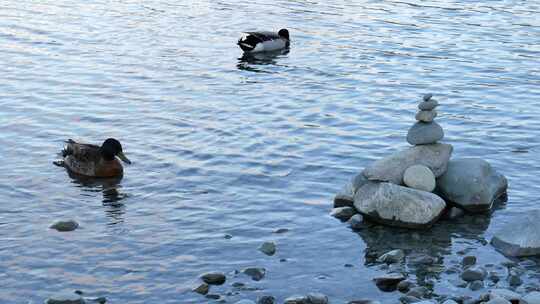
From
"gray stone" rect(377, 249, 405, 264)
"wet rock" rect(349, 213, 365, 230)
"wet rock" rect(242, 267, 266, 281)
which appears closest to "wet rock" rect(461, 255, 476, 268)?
"gray stone" rect(377, 249, 405, 264)

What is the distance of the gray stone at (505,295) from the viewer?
38.3 feet

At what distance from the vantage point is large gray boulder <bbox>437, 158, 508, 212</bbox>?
15.1 metres

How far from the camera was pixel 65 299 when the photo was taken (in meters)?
11.7

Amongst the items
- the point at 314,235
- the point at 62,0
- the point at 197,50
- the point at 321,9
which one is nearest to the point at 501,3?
the point at 321,9

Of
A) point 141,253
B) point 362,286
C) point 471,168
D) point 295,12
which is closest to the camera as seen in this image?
point 362,286

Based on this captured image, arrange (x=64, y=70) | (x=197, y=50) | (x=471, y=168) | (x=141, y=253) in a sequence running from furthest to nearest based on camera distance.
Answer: (x=197, y=50), (x=64, y=70), (x=471, y=168), (x=141, y=253)

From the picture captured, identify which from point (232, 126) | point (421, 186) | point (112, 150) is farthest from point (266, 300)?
point (232, 126)

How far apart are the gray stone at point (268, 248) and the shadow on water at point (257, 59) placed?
39.3 ft

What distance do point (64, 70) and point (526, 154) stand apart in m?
11.5

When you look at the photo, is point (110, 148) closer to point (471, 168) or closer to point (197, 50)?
point (471, 168)

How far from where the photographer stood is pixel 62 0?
3356 cm

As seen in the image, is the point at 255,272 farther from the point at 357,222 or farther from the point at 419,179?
the point at 419,179

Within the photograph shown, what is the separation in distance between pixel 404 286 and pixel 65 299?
13.5 ft

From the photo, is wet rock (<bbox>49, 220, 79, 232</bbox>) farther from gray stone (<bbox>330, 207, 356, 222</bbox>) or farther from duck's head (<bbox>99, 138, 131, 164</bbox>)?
gray stone (<bbox>330, 207, 356, 222</bbox>)
